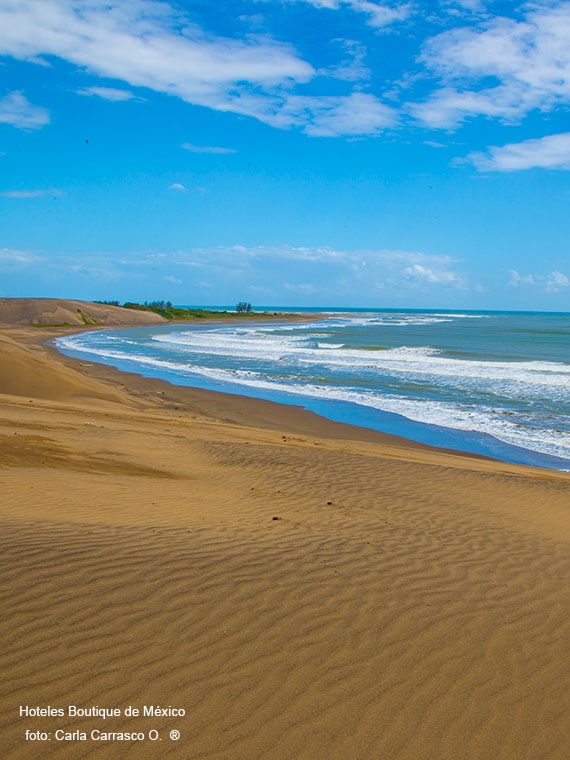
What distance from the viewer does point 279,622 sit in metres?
4.26

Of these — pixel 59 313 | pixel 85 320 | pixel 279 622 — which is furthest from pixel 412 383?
pixel 85 320

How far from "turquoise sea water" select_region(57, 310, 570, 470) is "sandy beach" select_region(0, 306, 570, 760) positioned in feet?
21.1

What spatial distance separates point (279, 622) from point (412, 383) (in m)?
20.7

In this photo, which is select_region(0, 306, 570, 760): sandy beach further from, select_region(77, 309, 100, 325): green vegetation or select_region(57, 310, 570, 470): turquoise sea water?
select_region(77, 309, 100, 325): green vegetation

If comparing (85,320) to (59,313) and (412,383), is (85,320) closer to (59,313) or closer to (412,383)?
(59,313)

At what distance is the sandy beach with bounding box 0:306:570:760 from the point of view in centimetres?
327

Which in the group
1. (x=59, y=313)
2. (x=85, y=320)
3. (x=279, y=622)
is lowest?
Result: (x=279, y=622)

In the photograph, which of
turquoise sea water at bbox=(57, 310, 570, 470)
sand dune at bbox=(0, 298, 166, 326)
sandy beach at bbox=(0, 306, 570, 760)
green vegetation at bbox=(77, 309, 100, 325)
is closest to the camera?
sandy beach at bbox=(0, 306, 570, 760)

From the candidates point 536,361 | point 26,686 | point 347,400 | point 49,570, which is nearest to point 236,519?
point 49,570

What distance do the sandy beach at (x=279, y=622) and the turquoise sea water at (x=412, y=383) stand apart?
643 centimetres

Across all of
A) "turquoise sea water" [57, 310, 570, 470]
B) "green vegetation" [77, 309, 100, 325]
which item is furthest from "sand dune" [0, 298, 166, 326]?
"turquoise sea water" [57, 310, 570, 470]

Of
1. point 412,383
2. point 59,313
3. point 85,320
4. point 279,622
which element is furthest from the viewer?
point 85,320

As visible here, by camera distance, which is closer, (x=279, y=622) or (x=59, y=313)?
(x=279, y=622)

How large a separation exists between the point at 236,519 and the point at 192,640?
3116 mm
